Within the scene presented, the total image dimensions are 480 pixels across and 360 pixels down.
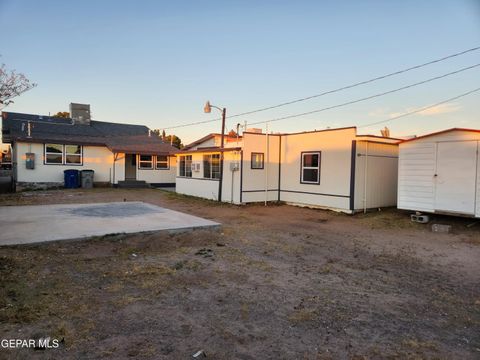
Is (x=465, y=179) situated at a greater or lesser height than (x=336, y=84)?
lesser

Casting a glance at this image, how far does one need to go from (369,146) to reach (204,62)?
8.11m

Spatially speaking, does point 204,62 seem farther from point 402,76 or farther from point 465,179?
point 465,179

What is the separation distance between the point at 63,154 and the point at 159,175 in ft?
20.2

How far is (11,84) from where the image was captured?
1251cm

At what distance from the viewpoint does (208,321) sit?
11.4 ft

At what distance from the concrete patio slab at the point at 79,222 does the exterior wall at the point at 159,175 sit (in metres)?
11.5

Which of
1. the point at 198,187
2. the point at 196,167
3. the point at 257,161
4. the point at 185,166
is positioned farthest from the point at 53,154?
the point at 257,161

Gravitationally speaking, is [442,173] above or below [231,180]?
above

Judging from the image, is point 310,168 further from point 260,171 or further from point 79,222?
point 79,222

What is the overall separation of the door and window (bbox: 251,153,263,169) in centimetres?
1130

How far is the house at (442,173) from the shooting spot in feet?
30.1

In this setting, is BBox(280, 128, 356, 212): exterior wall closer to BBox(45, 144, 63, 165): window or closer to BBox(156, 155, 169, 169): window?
BBox(156, 155, 169, 169): window

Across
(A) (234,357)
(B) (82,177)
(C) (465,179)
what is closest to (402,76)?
(C) (465,179)

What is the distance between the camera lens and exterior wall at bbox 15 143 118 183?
1864cm
